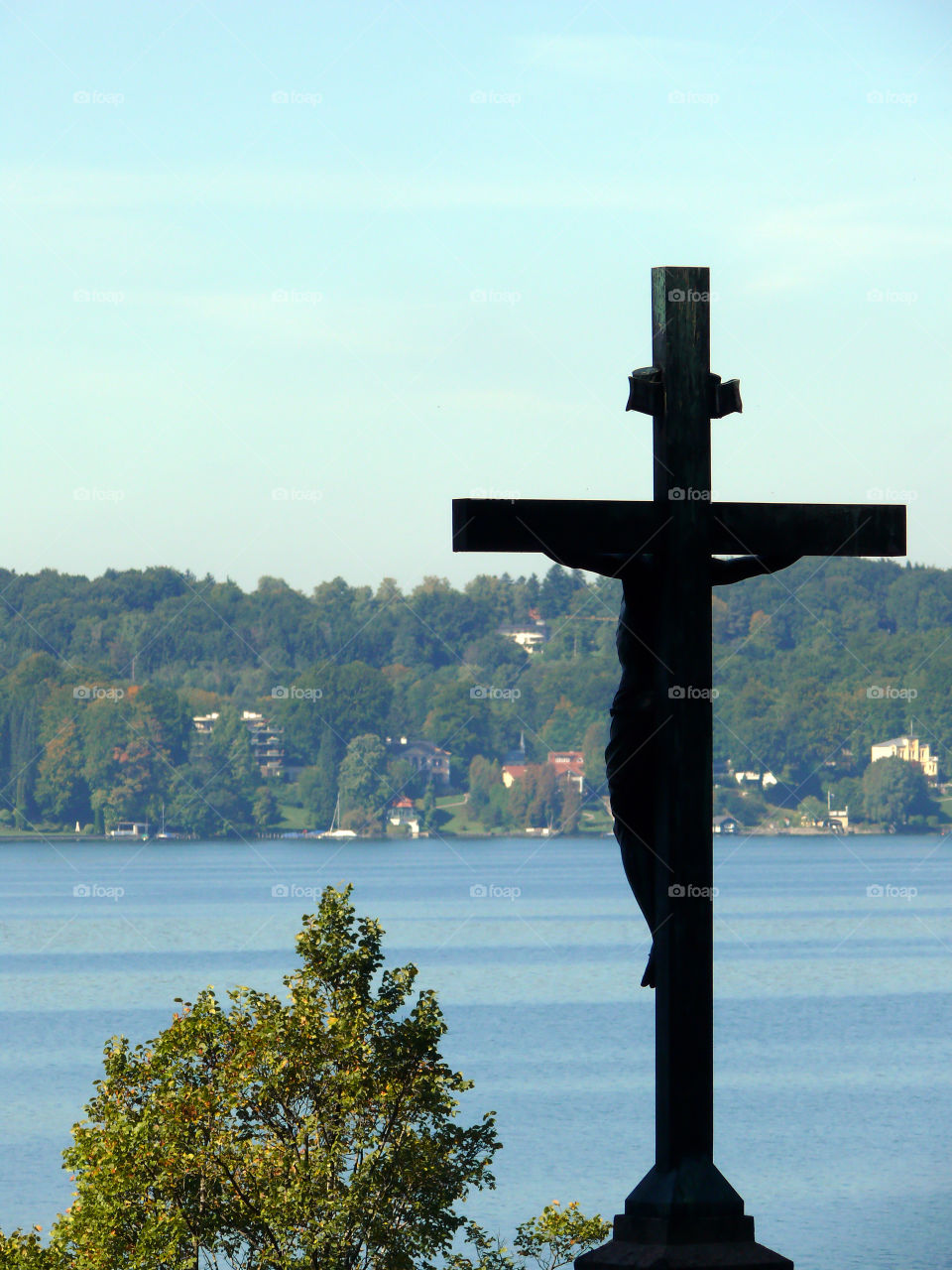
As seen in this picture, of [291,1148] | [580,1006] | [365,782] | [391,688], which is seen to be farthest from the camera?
[391,688]

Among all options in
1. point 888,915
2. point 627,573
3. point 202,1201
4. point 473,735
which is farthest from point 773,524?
point 473,735

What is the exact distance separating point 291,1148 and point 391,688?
15786 cm

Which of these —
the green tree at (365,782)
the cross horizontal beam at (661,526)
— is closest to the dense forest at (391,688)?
the green tree at (365,782)

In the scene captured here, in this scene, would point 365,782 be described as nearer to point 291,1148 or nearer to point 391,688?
point 391,688

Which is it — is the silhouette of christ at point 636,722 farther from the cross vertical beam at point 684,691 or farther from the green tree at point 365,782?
the green tree at point 365,782

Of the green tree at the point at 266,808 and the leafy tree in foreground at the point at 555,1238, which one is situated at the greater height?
the green tree at the point at 266,808

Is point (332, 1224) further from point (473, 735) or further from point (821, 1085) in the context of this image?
point (473, 735)

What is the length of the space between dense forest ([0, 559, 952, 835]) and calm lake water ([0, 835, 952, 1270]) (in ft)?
24.6

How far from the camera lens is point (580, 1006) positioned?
259 ft

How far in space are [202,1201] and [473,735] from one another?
14883 centimetres

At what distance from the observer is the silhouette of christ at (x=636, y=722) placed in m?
5.89

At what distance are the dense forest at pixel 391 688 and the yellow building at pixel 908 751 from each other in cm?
100

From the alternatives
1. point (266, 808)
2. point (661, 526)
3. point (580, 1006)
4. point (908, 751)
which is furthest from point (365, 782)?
point (661, 526)

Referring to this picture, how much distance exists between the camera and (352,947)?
19.2 m
